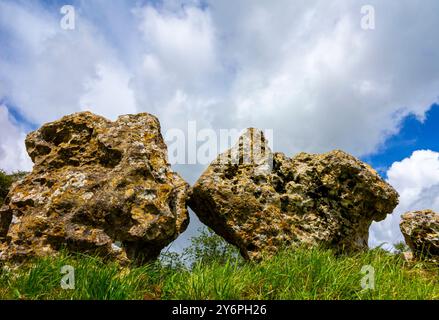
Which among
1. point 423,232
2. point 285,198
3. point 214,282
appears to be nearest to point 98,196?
point 214,282

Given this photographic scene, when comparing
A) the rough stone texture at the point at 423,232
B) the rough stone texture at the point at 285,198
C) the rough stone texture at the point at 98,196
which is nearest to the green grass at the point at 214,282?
the rough stone texture at the point at 98,196

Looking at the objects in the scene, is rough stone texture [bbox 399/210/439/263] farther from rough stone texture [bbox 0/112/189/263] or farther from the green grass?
rough stone texture [bbox 0/112/189/263]

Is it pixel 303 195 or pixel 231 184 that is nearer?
pixel 231 184

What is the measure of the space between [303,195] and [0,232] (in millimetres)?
7465

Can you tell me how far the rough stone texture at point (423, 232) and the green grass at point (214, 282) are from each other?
295cm

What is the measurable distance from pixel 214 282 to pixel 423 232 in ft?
23.4

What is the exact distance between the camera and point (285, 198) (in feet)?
34.8

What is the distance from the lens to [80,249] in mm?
8641

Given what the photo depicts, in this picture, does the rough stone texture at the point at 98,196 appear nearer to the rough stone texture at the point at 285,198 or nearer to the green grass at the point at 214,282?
the green grass at the point at 214,282

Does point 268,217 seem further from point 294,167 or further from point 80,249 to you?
point 80,249

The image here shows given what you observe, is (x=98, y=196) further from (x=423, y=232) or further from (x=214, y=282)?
(x=423, y=232)
